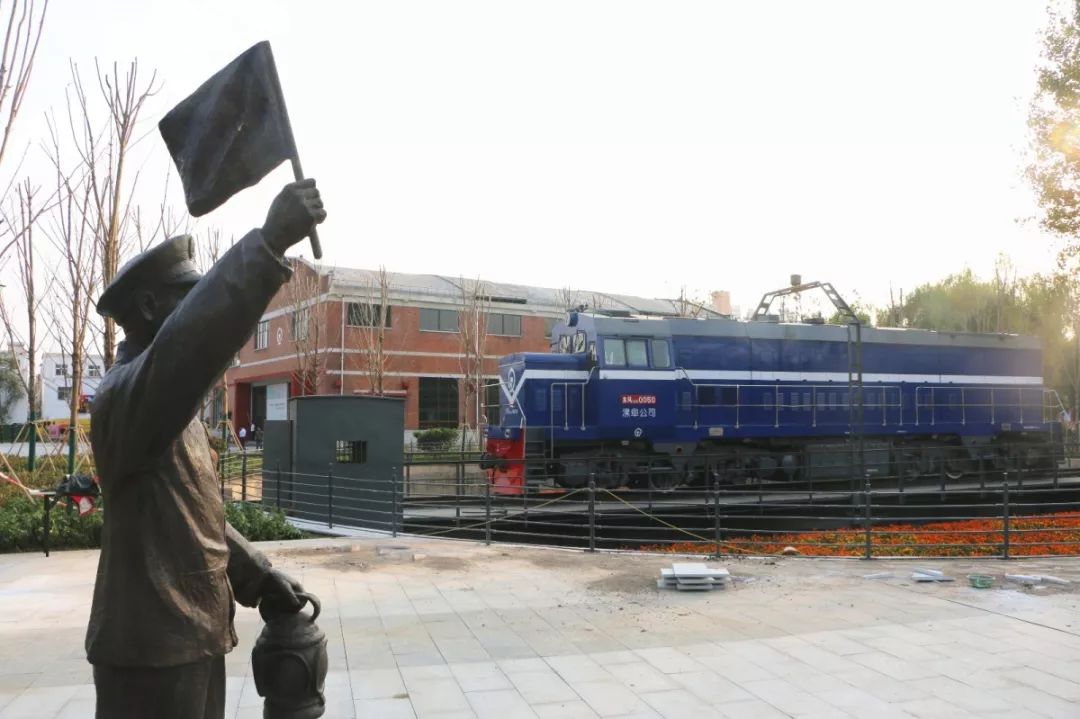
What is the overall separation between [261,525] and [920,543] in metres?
10.3

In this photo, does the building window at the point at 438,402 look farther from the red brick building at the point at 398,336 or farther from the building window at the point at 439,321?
the building window at the point at 439,321

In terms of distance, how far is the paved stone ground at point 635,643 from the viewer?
509 cm

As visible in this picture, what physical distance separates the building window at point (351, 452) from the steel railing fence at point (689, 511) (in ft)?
0.90

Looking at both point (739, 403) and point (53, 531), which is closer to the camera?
point (53, 531)

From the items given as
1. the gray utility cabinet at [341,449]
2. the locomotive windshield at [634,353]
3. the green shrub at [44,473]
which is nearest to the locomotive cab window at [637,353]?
the locomotive windshield at [634,353]

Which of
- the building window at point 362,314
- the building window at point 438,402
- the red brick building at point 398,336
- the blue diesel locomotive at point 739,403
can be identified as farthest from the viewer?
the building window at point 438,402

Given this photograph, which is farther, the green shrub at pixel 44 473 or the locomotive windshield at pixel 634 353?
the locomotive windshield at pixel 634 353

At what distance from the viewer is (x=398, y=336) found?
3866cm

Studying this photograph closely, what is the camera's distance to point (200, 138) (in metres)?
2.27

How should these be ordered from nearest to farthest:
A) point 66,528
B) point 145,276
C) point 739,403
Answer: point 145,276 < point 66,528 < point 739,403

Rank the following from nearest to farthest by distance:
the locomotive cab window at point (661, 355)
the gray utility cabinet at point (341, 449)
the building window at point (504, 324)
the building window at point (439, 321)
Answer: the gray utility cabinet at point (341, 449) < the locomotive cab window at point (661, 355) < the building window at point (439, 321) < the building window at point (504, 324)

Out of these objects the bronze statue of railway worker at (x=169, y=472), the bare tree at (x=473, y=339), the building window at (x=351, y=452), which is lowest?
the building window at (x=351, y=452)

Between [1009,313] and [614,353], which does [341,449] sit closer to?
[614,353]

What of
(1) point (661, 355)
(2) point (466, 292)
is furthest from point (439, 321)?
(1) point (661, 355)
